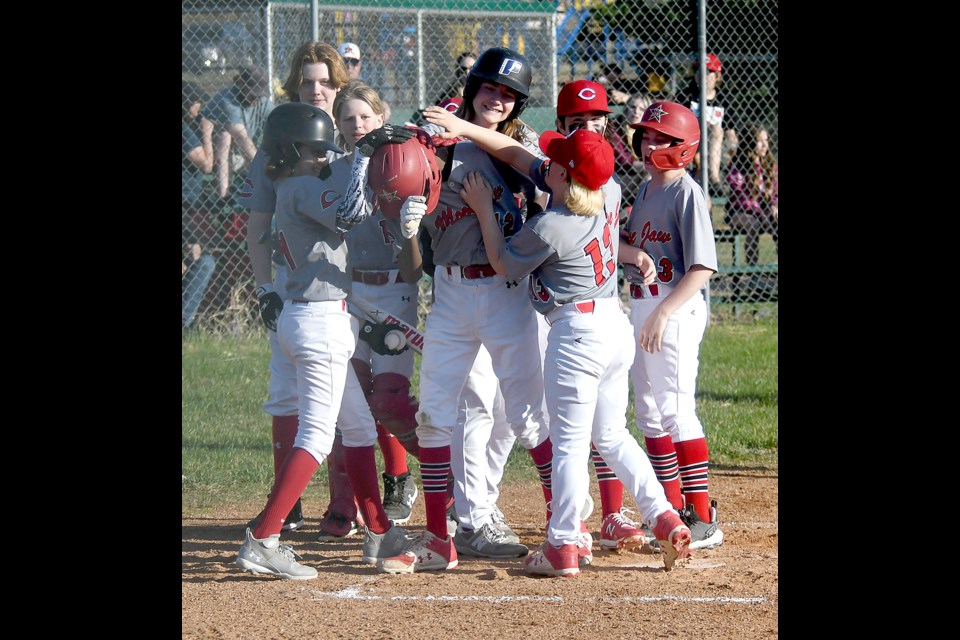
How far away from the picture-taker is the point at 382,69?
9641mm

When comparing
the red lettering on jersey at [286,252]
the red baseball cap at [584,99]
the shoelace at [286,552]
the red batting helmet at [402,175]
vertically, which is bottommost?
the shoelace at [286,552]

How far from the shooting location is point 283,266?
475 cm

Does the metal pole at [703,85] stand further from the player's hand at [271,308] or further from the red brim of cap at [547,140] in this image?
the player's hand at [271,308]

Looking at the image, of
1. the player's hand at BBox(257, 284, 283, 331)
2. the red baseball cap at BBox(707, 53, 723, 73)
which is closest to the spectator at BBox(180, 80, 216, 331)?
the red baseball cap at BBox(707, 53, 723, 73)

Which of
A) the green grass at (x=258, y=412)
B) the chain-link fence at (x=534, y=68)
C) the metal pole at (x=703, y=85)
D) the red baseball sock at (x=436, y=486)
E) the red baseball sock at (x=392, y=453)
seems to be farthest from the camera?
the chain-link fence at (x=534, y=68)

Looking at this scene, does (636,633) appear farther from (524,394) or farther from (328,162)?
(328,162)

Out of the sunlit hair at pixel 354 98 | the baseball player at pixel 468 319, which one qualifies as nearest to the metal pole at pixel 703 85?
the sunlit hair at pixel 354 98

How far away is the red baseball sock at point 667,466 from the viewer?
4.79m

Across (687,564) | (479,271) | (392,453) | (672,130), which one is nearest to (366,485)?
(392,453)

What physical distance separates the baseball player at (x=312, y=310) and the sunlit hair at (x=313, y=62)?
0.71 meters

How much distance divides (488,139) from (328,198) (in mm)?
643

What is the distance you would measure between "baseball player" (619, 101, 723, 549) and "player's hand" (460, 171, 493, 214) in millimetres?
713

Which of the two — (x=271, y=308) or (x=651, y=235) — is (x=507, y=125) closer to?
(x=651, y=235)

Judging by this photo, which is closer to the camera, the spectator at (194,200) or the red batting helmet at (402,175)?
the red batting helmet at (402,175)
